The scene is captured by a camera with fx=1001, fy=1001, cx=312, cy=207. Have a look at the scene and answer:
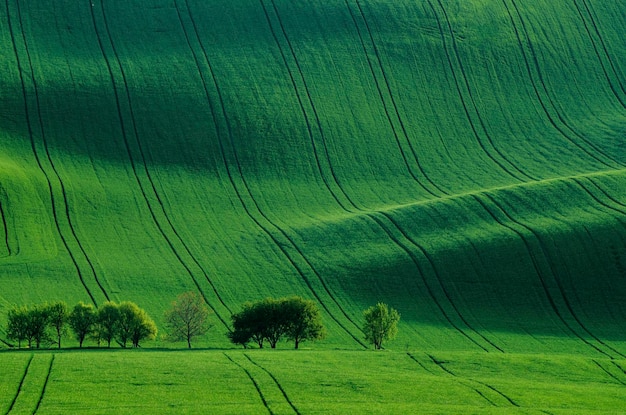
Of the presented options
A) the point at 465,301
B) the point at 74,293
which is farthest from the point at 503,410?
the point at 74,293

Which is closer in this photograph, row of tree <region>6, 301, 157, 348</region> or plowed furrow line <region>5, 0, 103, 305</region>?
row of tree <region>6, 301, 157, 348</region>

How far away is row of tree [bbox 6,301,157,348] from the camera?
61.9 m

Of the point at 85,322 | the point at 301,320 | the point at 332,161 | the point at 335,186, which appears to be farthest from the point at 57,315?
the point at 332,161

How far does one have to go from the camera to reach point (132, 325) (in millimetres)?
62219

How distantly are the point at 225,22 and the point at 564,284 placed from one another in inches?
2252

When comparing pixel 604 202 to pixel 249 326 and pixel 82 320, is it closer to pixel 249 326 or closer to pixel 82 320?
pixel 249 326

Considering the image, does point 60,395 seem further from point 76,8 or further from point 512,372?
point 76,8

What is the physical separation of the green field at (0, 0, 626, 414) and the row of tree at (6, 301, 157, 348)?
317cm

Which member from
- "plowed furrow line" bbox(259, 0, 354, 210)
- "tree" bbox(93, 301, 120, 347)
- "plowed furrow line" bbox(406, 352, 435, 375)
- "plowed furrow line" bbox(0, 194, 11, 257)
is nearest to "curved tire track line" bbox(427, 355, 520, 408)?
"plowed furrow line" bbox(406, 352, 435, 375)

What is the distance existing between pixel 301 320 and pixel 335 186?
35368 millimetres

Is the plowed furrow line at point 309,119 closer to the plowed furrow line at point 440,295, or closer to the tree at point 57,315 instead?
the plowed furrow line at point 440,295

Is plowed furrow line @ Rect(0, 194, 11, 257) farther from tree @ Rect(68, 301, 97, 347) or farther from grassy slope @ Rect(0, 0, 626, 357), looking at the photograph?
tree @ Rect(68, 301, 97, 347)

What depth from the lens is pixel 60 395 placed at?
40.2 meters

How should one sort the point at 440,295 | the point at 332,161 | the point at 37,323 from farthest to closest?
the point at 332,161 < the point at 440,295 < the point at 37,323
